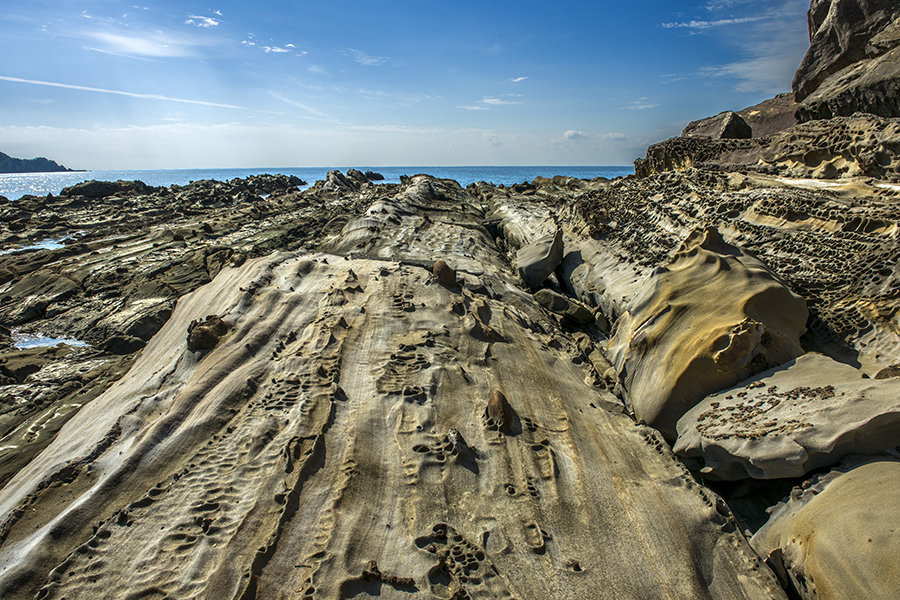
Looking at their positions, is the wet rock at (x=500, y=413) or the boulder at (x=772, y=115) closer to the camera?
the wet rock at (x=500, y=413)

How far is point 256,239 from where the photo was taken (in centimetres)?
→ 1302

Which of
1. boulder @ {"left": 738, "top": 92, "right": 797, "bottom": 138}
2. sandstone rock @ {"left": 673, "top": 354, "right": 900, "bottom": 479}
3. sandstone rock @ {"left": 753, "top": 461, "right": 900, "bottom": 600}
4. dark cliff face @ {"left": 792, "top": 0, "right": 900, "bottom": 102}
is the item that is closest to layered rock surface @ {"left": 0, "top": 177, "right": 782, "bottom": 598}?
sandstone rock @ {"left": 753, "top": 461, "right": 900, "bottom": 600}

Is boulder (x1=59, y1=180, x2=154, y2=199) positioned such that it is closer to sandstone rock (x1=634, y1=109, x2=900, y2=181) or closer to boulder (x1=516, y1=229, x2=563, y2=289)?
boulder (x1=516, y1=229, x2=563, y2=289)

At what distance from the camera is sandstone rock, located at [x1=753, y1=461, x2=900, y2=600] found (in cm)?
254

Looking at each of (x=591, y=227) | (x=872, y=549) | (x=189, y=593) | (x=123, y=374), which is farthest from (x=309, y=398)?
(x=591, y=227)

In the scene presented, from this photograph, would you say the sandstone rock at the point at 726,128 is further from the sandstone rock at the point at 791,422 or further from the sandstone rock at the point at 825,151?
the sandstone rock at the point at 791,422

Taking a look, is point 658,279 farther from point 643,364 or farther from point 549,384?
point 549,384

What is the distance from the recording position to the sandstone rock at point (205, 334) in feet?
17.1

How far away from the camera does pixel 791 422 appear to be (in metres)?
3.59

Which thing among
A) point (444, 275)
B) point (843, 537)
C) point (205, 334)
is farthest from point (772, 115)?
point (205, 334)

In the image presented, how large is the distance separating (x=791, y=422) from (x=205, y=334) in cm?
560

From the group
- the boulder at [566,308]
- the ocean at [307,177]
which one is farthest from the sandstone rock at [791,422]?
the ocean at [307,177]

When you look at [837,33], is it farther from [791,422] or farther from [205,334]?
[205,334]

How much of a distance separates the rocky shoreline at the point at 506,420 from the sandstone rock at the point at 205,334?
44 mm
